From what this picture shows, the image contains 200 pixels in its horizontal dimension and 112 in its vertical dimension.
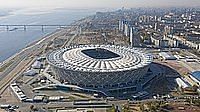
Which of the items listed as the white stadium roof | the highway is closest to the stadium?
the white stadium roof

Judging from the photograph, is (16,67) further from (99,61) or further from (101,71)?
(101,71)

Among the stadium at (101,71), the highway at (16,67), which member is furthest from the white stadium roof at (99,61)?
the highway at (16,67)

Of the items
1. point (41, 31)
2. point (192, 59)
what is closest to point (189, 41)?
point (192, 59)

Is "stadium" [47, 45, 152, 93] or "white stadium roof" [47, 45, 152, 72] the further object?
"white stadium roof" [47, 45, 152, 72]

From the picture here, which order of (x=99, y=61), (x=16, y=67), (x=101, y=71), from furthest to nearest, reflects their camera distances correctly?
(x=16, y=67)
(x=99, y=61)
(x=101, y=71)

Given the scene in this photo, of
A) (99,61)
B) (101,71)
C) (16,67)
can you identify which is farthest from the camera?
(16,67)

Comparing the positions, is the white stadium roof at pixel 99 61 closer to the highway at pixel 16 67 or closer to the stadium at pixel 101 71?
the stadium at pixel 101 71

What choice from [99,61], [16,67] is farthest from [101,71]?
[16,67]

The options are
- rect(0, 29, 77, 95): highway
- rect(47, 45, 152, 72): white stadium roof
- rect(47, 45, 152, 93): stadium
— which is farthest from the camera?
rect(0, 29, 77, 95): highway

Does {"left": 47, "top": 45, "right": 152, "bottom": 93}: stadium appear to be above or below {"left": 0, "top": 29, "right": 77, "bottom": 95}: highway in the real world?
above

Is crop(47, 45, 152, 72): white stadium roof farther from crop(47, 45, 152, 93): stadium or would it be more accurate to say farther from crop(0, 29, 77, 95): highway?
crop(0, 29, 77, 95): highway

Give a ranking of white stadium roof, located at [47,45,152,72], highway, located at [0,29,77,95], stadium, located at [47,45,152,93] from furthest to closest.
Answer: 1. highway, located at [0,29,77,95]
2. white stadium roof, located at [47,45,152,72]
3. stadium, located at [47,45,152,93]
